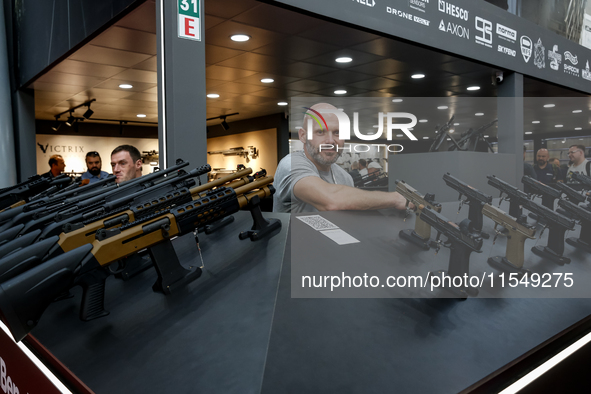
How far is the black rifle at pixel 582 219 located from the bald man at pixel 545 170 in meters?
0.08

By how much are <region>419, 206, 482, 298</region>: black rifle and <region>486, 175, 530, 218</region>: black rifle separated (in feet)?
0.56

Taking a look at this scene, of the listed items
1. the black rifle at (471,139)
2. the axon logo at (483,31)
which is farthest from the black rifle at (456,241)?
the axon logo at (483,31)

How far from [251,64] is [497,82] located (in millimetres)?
2877

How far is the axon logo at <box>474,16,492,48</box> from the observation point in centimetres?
392

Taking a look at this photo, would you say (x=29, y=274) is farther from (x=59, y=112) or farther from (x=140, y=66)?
(x=59, y=112)

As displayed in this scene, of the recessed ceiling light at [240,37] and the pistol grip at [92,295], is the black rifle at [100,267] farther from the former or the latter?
the recessed ceiling light at [240,37]

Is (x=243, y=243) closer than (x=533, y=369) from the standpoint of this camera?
No

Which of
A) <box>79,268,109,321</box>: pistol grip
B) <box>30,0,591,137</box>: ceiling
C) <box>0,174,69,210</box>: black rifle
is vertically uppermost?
<box>30,0,591,137</box>: ceiling

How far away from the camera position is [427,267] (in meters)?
0.87

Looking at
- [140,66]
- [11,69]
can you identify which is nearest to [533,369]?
[140,66]

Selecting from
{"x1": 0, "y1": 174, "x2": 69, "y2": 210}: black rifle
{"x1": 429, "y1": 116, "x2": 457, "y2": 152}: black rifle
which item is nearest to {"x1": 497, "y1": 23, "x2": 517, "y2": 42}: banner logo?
{"x1": 429, "y1": 116, "x2": 457, "y2": 152}: black rifle

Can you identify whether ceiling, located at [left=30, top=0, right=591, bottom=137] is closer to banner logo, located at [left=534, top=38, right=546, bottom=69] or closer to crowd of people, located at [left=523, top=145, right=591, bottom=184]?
crowd of people, located at [left=523, top=145, right=591, bottom=184]

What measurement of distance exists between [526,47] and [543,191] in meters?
4.19

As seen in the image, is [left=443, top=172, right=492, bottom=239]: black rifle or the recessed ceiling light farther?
the recessed ceiling light
